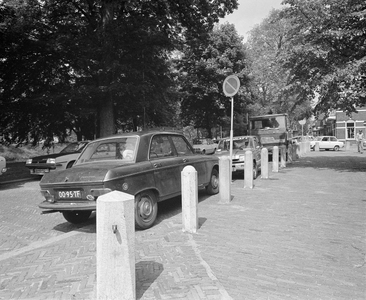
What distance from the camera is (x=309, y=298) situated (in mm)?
3027

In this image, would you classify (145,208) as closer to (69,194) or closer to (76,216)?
(69,194)

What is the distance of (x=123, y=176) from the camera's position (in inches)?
197

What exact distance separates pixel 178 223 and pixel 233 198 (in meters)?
2.51

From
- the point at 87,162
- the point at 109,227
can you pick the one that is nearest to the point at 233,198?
the point at 87,162

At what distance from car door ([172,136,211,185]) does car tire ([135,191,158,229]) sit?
1235 mm

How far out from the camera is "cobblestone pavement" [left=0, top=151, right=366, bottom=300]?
324 cm

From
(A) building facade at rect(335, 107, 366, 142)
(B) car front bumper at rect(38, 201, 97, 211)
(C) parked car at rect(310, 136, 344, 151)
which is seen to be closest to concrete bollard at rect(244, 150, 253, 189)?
(B) car front bumper at rect(38, 201, 97, 211)

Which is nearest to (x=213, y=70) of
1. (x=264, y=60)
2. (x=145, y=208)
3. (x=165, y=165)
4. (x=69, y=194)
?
(x=264, y=60)

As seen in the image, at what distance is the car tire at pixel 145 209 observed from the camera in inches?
206

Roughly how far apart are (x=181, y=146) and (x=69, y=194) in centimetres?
274

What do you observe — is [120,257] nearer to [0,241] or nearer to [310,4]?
[0,241]

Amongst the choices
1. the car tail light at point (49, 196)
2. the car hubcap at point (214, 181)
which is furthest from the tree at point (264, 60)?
the car tail light at point (49, 196)

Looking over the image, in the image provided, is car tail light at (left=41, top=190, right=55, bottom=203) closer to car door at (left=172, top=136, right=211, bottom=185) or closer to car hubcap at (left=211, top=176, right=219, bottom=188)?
car door at (left=172, top=136, right=211, bottom=185)

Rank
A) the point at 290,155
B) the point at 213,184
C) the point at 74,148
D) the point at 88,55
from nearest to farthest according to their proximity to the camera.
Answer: the point at 213,184
the point at 74,148
the point at 88,55
the point at 290,155
